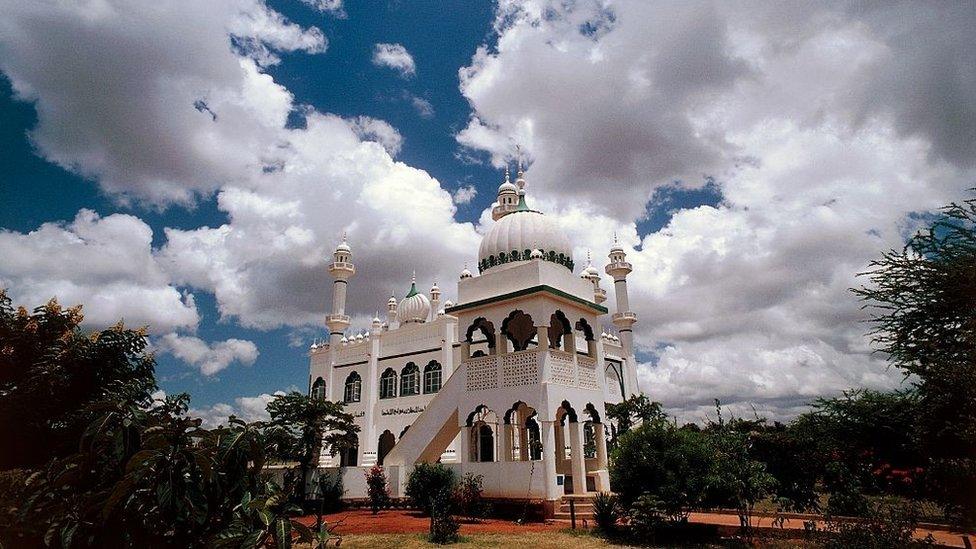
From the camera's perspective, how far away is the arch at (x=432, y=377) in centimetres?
2830

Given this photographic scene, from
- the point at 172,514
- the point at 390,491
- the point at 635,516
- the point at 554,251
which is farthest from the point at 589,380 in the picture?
the point at 172,514

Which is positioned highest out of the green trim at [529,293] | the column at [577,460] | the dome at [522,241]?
the dome at [522,241]

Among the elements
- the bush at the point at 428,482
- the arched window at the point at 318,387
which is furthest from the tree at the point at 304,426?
the arched window at the point at 318,387

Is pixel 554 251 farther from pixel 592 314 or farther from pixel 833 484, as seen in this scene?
pixel 833 484

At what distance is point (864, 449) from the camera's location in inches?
773

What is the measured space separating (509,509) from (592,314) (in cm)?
724

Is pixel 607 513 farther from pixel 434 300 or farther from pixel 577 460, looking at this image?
pixel 434 300

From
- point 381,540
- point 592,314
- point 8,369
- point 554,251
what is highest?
point 554,251

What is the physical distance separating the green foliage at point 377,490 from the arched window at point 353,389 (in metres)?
13.3

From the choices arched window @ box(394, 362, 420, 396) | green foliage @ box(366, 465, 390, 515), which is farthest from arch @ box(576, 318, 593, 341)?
arched window @ box(394, 362, 420, 396)

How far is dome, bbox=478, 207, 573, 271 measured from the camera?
19.4 m

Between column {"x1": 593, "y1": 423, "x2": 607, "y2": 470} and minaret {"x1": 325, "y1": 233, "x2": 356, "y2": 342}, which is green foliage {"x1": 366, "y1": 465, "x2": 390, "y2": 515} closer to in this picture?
column {"x1": 593, "y1": 423, "x2": 607, "y2": 470}

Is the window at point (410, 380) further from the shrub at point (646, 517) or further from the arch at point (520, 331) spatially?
the shrub at point (646, 517)

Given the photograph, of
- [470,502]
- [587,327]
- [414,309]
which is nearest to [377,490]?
[470,502]
